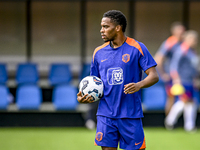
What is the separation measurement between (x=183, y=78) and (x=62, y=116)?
115 inches

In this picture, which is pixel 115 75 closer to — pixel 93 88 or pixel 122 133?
pixel 93 88

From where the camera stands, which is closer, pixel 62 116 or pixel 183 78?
pixel 183 78

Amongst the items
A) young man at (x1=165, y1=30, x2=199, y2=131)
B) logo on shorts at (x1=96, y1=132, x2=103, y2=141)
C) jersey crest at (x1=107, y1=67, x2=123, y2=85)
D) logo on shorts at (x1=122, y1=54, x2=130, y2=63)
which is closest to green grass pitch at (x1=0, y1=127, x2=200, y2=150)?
young man at (x1=165, y1=30, x2=199, y2=131)

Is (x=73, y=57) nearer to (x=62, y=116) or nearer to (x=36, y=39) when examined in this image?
A: (x=36, y=39)

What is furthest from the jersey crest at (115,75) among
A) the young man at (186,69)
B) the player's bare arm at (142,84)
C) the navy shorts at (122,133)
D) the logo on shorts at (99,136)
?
the young man at (186,69)

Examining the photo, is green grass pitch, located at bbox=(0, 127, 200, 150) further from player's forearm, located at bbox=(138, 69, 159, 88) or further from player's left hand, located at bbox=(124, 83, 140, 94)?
player's left hand, located at bbox=(124, 83, 140, 94)

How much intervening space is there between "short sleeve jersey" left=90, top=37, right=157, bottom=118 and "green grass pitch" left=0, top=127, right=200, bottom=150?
3.21m

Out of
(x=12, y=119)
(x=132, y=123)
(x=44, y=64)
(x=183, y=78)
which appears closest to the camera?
(x=132, y=123)

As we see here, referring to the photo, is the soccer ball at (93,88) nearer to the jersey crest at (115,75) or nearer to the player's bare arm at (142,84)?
the jersey crest at (115,75)

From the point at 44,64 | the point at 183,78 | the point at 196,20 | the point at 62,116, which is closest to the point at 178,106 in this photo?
the point at 183,78

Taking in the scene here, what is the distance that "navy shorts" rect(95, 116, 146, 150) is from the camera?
141 inches

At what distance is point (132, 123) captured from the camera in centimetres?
361

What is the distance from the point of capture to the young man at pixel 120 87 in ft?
11.8

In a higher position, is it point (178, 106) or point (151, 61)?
point (151, 61)
